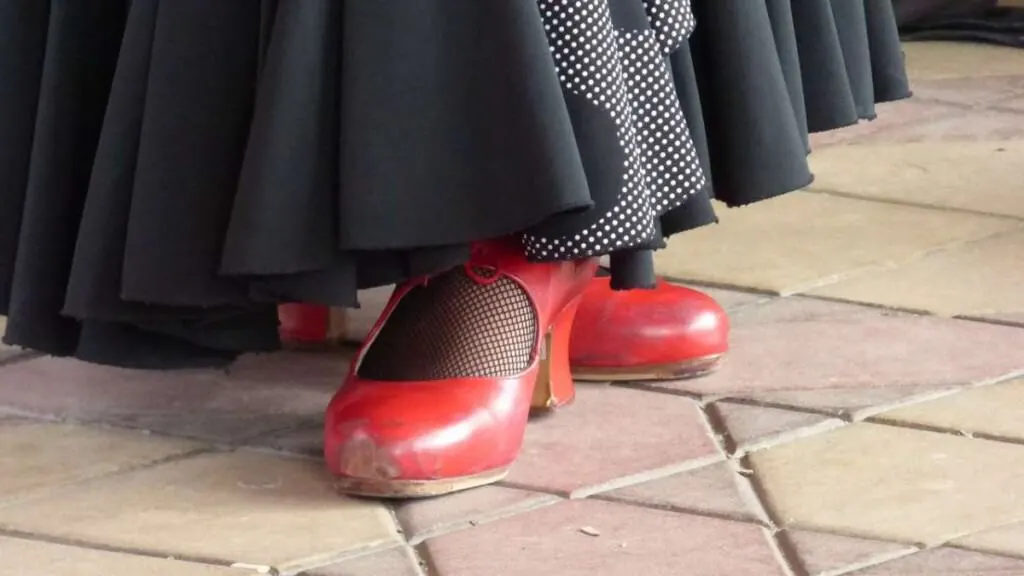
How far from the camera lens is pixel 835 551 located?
862mm

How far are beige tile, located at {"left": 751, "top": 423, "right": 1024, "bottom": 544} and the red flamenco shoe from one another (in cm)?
16

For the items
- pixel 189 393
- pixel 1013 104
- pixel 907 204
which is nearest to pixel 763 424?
pixel 189 393

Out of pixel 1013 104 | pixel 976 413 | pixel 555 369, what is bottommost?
pixel 1013 104

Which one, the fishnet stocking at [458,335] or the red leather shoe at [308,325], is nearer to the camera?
the fishnet stocking at [458,335]

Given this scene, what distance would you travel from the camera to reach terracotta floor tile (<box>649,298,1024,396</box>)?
1144mm

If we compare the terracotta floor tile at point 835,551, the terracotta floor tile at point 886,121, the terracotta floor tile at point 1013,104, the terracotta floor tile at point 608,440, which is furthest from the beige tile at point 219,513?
the terracotta floor tile at point 1013,104

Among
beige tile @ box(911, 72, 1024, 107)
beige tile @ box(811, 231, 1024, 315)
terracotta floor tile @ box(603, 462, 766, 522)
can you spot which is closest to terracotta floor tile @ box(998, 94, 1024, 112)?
beige tile @ box(911, 72, 1024, 107)

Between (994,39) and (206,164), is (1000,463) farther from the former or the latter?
(994,39)

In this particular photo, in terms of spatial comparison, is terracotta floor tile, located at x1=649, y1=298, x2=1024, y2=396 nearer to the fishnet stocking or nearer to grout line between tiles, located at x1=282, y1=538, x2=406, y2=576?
the fishnet stocking

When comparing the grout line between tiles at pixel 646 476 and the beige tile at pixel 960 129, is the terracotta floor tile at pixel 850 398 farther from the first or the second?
the beige tile at pixel 960 129

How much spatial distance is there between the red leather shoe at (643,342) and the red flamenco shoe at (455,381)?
3.3 inches

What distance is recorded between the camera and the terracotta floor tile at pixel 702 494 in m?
0.92

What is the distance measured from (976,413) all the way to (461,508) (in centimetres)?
39

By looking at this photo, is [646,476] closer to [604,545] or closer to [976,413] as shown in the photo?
[604,545]
